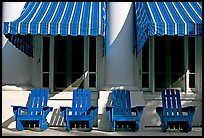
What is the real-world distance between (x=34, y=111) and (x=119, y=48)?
287 cm

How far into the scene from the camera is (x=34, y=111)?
959 cm

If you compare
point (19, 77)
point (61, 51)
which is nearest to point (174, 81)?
point (61, 51)

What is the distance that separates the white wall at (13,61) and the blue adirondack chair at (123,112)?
272cm

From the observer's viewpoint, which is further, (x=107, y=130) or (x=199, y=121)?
(x=199, y=121)

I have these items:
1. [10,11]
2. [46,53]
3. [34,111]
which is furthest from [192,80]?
[10,11]

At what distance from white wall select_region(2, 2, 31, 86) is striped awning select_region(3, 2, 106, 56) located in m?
0.33

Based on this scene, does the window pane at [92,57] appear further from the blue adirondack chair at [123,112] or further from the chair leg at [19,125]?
the chair leg at [19,125]

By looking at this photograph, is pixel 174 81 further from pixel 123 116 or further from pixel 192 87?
pixel 123 116

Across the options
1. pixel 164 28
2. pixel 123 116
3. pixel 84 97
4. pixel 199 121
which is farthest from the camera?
pixel 199 121

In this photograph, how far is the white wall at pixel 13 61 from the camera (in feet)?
33.7

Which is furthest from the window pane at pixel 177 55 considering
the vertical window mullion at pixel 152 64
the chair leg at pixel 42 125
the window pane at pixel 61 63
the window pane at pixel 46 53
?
the chair leg at pixel 42 125

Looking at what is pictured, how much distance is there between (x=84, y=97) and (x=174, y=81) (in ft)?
9.36

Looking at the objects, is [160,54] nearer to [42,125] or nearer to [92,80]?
[92,80]

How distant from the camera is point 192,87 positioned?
10.8 m
